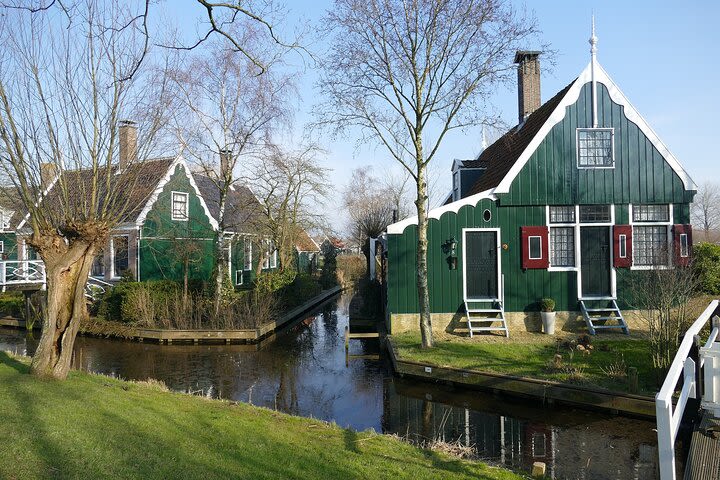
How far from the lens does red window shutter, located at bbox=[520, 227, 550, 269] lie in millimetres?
14109

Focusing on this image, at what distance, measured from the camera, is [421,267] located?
12312 mm

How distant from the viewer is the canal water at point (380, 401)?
743cm

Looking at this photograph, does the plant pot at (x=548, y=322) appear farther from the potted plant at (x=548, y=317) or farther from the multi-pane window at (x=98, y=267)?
the multi-pane window at (x=98, y=267)

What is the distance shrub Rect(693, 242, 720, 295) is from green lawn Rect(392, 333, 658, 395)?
3.52m

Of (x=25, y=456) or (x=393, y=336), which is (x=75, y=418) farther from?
(x=393, y=336)

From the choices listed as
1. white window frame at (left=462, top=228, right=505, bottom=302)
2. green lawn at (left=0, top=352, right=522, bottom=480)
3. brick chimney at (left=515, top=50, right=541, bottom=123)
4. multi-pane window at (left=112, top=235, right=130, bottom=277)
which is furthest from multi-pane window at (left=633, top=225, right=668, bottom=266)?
multi-pane window at (left=112, top=235, right=130, bottom=277)

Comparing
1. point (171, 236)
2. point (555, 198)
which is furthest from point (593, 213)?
point (171, 236)

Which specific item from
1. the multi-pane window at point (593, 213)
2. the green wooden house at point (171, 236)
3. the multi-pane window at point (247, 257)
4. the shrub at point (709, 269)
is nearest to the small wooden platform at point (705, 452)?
the multi-pane window at point (593, 213)

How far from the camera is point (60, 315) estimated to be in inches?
315

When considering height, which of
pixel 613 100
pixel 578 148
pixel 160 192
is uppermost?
pixel 613 100

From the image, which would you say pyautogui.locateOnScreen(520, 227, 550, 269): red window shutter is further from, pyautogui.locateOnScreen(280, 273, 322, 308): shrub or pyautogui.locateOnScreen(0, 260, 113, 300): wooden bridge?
pyautogui.locateOnScreen(0, 260, 113, 300): wooden bridge

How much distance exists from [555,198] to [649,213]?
104 inches

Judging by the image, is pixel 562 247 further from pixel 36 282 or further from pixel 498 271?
pixel 36 282

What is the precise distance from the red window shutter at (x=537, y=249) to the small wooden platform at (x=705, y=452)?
28.6 feet
